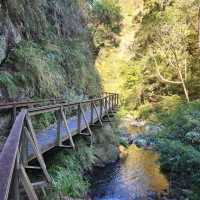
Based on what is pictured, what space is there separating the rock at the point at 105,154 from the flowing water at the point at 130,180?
0.78 ft

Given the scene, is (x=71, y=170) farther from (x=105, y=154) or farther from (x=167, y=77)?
(x=167, y=77)

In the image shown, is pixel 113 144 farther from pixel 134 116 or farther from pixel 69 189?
pixel 134 116

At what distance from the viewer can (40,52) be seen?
429 inches

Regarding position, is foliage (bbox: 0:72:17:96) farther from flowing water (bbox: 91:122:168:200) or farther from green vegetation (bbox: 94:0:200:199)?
green vegetation (bbox: 94:0:200:199)

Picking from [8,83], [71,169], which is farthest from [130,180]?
[8,83]

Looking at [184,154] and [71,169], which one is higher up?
[71,169]

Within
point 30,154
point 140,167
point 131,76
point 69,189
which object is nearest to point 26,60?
point 69,189

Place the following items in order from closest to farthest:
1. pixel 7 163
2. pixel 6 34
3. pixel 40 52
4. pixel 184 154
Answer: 1. pixel 7 163
2. pixel 6 34
3. pixel 40 52
4. pixel 184 154

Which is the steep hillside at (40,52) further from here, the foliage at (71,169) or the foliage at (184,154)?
the foliage at (184,154)

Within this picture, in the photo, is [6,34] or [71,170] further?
[6,34]

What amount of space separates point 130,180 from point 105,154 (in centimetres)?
210

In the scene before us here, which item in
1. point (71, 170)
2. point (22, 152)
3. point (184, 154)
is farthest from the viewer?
point (184, 154)

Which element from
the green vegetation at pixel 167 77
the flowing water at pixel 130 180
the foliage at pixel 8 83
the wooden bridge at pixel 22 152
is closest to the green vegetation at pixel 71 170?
the wooden bridge at pixel 22 152

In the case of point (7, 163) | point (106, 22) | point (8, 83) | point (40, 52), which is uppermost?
point (106, 22)
